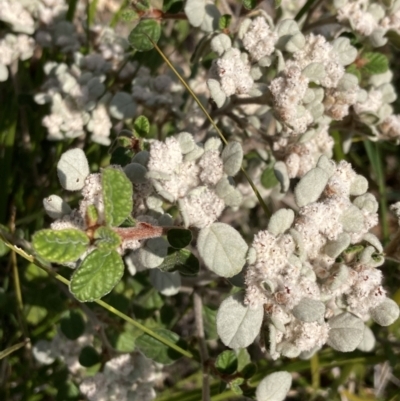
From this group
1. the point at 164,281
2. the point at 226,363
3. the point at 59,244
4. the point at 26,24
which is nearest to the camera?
the point at 59,244

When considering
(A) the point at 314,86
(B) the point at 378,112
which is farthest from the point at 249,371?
(B) the point at 378,112

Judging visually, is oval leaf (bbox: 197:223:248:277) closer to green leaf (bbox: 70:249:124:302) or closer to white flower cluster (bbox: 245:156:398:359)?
white flower cluster (bbox: 245:156:398:359)

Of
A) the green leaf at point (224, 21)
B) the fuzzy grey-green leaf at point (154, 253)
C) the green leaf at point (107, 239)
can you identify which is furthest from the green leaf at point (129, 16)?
the green leaf at point (107, 239)

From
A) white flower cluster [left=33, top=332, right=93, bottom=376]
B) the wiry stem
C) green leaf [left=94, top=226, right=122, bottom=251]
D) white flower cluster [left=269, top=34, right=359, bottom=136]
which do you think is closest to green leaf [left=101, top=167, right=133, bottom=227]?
green leaf [left=94, top=226, right=122, bottom=251]

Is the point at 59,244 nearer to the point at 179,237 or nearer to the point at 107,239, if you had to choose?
the point at 107,239

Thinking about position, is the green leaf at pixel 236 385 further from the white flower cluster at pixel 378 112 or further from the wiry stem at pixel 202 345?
the white flower cluster at pixel 378 112
